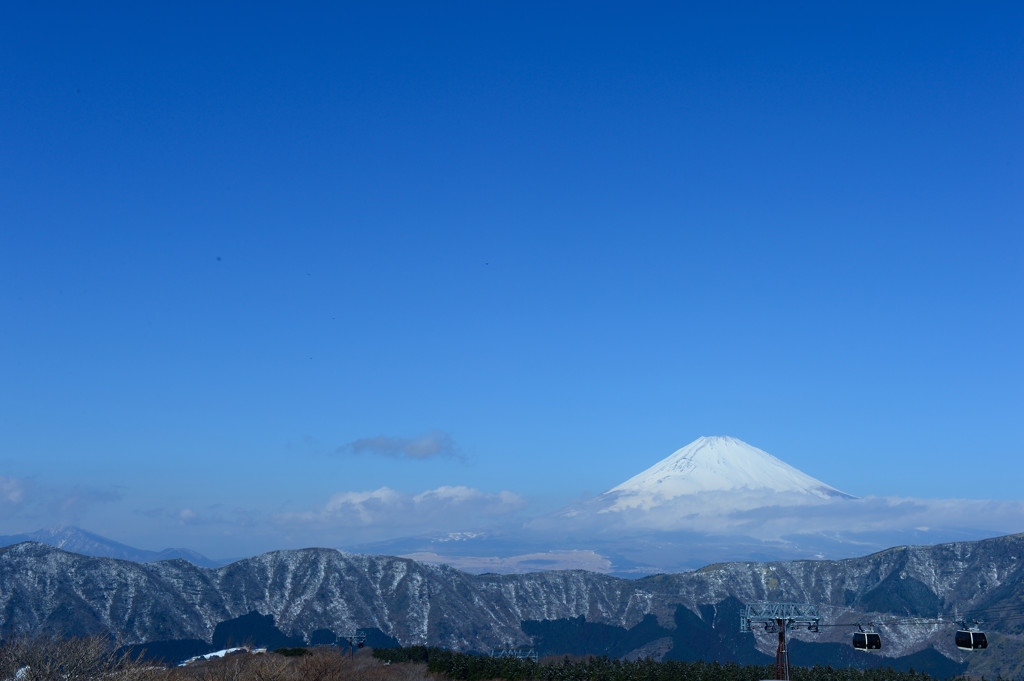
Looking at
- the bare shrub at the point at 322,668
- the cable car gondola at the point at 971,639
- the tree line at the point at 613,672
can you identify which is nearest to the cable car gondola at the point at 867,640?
the cable car gondola at the point at 971,639

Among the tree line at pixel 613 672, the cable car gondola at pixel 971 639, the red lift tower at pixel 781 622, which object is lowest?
the tree line at pixel 613 672

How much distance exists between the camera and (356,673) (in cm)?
9381

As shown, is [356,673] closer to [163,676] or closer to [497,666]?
[497,666]

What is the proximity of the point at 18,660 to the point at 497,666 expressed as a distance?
99868 mm

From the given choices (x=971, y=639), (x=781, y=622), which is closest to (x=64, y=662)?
(x=971, y=639)

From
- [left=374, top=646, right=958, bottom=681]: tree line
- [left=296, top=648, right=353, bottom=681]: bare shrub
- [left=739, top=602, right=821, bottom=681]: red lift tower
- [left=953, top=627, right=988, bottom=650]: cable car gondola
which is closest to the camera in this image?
[left=953, top=627, right=988, bottom=650]: cable car gondola

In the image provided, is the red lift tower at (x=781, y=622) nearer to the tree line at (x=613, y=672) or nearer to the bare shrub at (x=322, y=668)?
the bare shrub at (x=322, y=668)

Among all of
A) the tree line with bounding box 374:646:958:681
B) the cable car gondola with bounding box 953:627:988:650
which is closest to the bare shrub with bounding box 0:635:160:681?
the cable car gondola with bounding box 953:627:988:650

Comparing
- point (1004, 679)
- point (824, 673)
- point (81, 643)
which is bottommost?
point (1004, 679)

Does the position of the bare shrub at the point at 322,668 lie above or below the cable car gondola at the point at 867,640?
below

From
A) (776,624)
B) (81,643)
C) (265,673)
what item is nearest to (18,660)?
(81,643)

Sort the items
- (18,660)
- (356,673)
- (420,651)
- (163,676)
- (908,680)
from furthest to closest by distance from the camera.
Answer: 1. (420,651)
2. (908,680)
3. (356,673)
4. (163,676)
5. (18,660)

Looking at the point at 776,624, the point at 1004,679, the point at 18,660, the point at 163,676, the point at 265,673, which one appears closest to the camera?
the point at 18,660

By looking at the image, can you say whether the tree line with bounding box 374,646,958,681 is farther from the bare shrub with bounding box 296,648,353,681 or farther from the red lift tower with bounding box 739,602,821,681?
the bare shrub with bounding box 296,648,353,681
